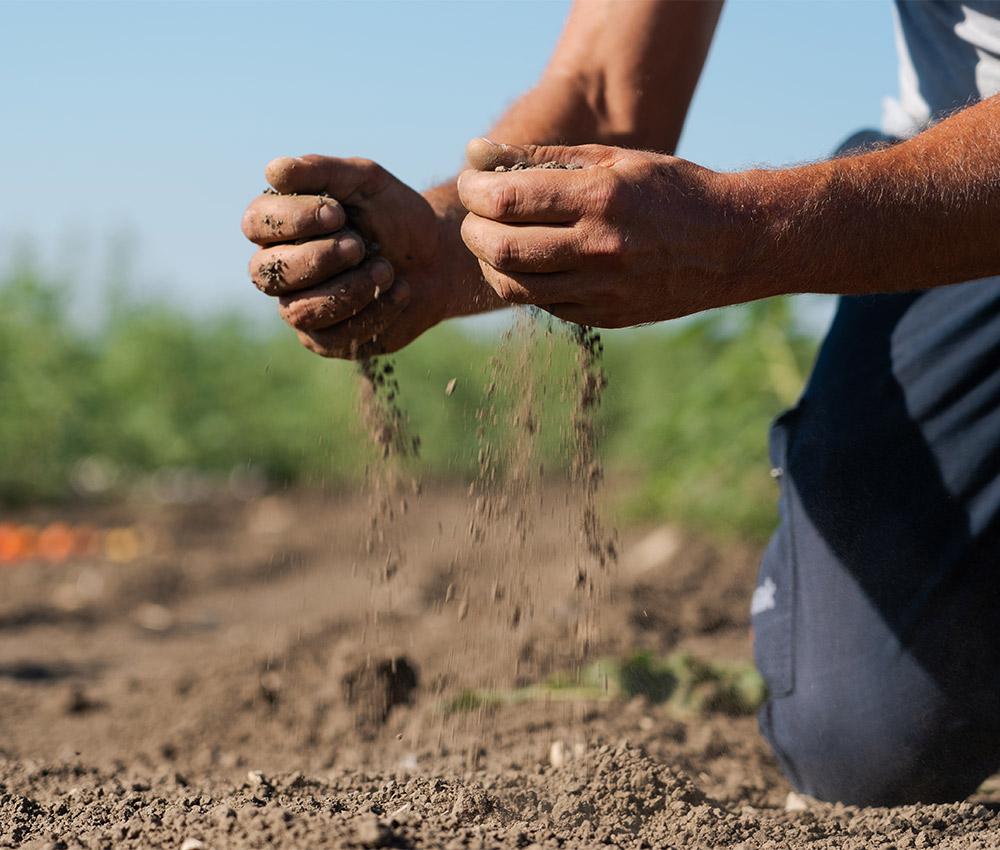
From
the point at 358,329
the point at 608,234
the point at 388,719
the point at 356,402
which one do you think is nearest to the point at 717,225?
the point at 608,234

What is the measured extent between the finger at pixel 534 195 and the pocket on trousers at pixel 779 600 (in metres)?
1.16

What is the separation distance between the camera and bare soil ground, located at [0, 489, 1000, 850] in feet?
5.27

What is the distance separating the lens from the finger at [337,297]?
6.26 ft

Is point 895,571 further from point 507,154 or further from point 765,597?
point 507,154

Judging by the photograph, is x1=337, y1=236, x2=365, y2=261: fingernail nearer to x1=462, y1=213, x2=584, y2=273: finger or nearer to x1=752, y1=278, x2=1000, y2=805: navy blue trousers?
x1=462, y1=213, x2=584, y2=273: finger

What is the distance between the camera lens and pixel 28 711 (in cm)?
292

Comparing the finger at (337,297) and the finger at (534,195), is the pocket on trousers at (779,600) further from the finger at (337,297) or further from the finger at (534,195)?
the finger at (534,195)

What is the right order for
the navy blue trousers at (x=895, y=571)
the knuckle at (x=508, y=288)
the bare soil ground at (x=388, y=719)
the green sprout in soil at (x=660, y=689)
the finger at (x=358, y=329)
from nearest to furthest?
the knuckle at (x=508, y=288), the bare soil ground at (x=388, y=719), the finger at (x=358, y=329), the navy blue trousers at (x=895, y=571), the green sprout in soil at (x=660, y=689)

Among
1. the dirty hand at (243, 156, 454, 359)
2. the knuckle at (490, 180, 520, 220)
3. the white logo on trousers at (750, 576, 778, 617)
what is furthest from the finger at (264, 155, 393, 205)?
the white logo on trousers at (750, 576, 778, 617)

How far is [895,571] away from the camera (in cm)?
216

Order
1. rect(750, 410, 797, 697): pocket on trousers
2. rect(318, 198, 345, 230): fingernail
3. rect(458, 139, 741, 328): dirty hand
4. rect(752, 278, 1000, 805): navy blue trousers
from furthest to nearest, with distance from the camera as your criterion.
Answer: rect(750, 410, 797, 697): pocket on trousers
rect(752, 278, 1000, 805): navy blue trousers
rect(318, 198, 345, 230): fingernail
rect(458, 139, 741, 328): dirty hand

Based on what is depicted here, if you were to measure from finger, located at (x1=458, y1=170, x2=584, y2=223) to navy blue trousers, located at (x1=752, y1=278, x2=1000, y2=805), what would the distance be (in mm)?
1119

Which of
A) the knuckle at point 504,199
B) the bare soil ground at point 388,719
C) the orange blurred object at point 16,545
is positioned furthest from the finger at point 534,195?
the orange blurred object at point 16,545

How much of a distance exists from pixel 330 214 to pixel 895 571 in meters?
1.40
